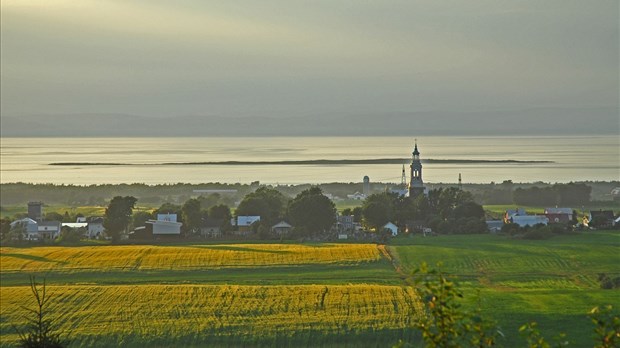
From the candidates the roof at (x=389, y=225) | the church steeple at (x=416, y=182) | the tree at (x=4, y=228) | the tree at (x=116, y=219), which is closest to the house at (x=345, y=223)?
the roof at (x=389, y=225)

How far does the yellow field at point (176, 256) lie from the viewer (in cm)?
4291

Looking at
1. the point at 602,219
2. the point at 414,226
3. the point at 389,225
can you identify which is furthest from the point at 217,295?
the point at 602,219

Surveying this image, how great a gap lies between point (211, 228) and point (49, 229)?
940 centimetres

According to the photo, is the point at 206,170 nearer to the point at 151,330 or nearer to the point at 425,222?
the point at 425,222

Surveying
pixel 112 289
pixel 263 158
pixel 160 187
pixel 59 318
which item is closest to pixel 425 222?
pixel 112 289

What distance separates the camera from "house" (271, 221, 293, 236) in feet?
191

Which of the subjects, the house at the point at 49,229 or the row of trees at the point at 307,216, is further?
the row of trees at the point at 307,216

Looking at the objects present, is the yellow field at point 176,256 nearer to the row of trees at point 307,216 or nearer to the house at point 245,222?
the row of trees at point 307,216

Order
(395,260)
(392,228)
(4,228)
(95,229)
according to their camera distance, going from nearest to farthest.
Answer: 1. (395,260)
2. (4,228)
3. (392,228)
4. (95,229)

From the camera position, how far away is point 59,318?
2881 cm

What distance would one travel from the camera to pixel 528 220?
62500 mm

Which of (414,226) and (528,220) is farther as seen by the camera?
(528,220)

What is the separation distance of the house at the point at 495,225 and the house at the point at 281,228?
11616 mm

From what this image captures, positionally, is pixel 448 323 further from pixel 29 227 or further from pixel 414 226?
pixel 29 227
